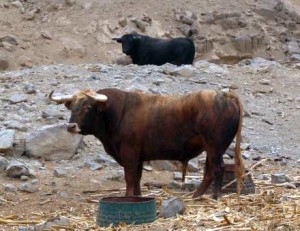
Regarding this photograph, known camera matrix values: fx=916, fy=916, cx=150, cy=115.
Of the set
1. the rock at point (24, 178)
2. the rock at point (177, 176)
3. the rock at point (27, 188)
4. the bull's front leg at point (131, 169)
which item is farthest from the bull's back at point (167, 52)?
the bull's front leg at point (131, 169)

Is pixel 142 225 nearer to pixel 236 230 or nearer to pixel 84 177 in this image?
pixel 236 230

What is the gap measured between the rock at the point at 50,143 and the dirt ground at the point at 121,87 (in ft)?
0.47

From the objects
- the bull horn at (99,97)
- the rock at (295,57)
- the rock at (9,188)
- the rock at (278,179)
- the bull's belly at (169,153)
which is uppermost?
the bull horn at (99,97)

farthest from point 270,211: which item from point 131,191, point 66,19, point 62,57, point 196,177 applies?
point 66,19

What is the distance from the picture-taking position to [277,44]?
31.1 meters

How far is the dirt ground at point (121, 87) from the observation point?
32.1 ft

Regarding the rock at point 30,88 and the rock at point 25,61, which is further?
the rock at point 25,61

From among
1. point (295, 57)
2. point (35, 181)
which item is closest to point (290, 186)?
point (35, 181)

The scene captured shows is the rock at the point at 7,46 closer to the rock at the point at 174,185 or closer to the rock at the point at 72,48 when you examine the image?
the rock at the point at 72,48

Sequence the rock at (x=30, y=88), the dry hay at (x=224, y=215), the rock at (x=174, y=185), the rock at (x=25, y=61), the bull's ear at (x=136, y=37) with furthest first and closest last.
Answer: the rock at (x=25, y=61) < the bull's ear at (x=136, y=37) < the rock at (x=30, y=88) < the rock at (x=174, y=185) < the dry hay at (x=224, y=215)

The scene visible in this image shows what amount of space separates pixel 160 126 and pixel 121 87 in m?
6.62

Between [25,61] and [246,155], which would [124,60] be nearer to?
[25,61]

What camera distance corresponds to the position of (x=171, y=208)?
9.68 metres

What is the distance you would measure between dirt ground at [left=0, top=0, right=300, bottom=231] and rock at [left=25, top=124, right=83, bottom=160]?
0.14 metres
